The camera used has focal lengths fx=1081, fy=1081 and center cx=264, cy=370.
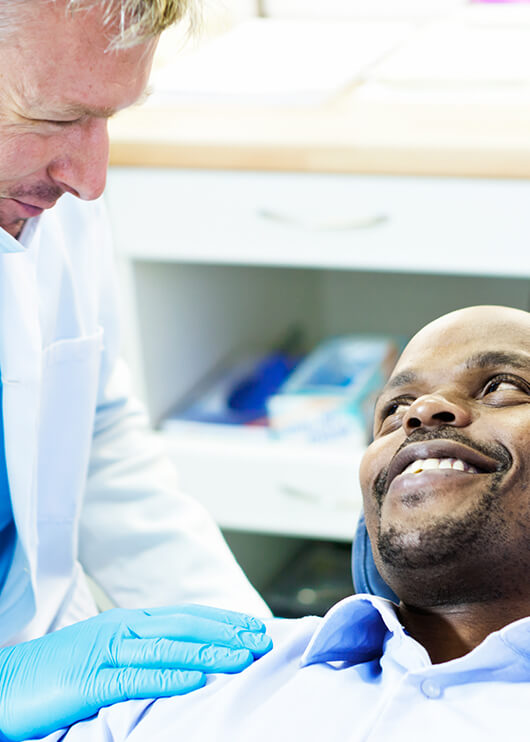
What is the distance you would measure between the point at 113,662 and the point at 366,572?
298 mm

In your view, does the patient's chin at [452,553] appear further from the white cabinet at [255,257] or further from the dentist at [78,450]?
the white cabinet at [255,257]

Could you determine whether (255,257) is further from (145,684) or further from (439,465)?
(145,684)

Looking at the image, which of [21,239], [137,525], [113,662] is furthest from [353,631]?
[21,239]

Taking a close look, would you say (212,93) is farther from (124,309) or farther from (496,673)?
(496,673)

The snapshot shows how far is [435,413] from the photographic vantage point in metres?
1.05

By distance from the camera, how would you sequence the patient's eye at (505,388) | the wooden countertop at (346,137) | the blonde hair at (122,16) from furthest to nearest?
the wooden countertop at (346,137) → the patient's eye at (505,388) → the blonde hair at (122,16)

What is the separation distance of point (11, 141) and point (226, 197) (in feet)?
2.49

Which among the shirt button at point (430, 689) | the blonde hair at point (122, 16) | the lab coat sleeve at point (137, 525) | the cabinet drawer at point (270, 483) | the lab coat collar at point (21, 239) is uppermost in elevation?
the blonde hair at point (122, 16)

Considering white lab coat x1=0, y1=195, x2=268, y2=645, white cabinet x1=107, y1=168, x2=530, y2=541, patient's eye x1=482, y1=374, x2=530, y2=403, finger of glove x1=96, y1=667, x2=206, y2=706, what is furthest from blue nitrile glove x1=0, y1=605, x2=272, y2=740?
white cabinet x1=107, y1=168, x2=530, y2=541

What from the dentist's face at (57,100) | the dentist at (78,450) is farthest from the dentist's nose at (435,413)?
the dentist's face at (57,100)

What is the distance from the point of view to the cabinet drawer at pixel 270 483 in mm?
1707

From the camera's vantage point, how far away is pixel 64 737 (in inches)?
39.5

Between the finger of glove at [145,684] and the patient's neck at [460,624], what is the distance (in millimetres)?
220

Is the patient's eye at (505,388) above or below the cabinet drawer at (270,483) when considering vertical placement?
above
